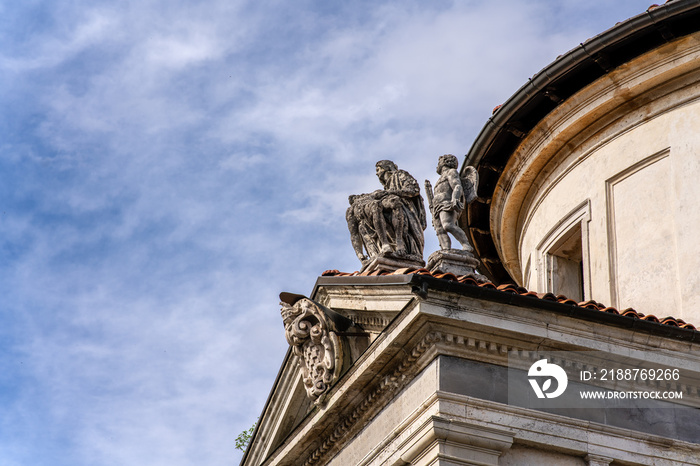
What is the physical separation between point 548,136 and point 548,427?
7.95 m

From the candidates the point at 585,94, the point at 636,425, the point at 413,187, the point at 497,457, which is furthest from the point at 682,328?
the point at 585,94

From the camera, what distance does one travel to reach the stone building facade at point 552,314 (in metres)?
11.2

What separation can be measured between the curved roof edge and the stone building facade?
3 centimetres

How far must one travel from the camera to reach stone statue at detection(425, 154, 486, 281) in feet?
43.9

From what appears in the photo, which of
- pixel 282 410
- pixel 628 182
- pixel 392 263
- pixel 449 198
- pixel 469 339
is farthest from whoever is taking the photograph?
pixel 628 182

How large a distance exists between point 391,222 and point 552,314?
299 centimetres

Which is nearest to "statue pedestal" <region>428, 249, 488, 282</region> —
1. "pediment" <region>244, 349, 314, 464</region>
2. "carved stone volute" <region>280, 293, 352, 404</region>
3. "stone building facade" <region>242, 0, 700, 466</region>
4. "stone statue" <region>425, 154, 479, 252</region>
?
"stone statue" <region>425, 154, 479, 252</region>

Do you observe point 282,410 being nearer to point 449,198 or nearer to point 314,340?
point 314,340

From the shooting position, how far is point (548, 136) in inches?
718

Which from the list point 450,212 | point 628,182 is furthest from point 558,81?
point 450,212

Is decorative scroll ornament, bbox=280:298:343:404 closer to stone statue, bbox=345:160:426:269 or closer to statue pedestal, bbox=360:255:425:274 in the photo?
statue pedestal, bbox=360:255:425:274

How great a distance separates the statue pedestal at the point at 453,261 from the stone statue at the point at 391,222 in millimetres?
273

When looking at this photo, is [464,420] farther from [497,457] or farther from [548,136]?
[548,136]

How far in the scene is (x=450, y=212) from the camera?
1402 cm
